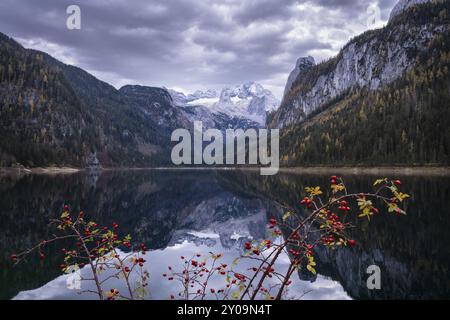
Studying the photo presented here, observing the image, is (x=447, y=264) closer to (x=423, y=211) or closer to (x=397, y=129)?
(x=423, y=211)

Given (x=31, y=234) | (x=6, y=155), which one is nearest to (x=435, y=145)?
(x=31, y=234)

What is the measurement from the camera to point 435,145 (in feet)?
537

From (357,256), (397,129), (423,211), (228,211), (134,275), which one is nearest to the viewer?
(134,275)

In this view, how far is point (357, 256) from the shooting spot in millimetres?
24266

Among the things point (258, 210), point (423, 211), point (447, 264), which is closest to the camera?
point (447, 264)

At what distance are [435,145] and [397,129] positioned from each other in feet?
112

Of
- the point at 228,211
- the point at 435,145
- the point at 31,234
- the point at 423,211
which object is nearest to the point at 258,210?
the point at 228,211
